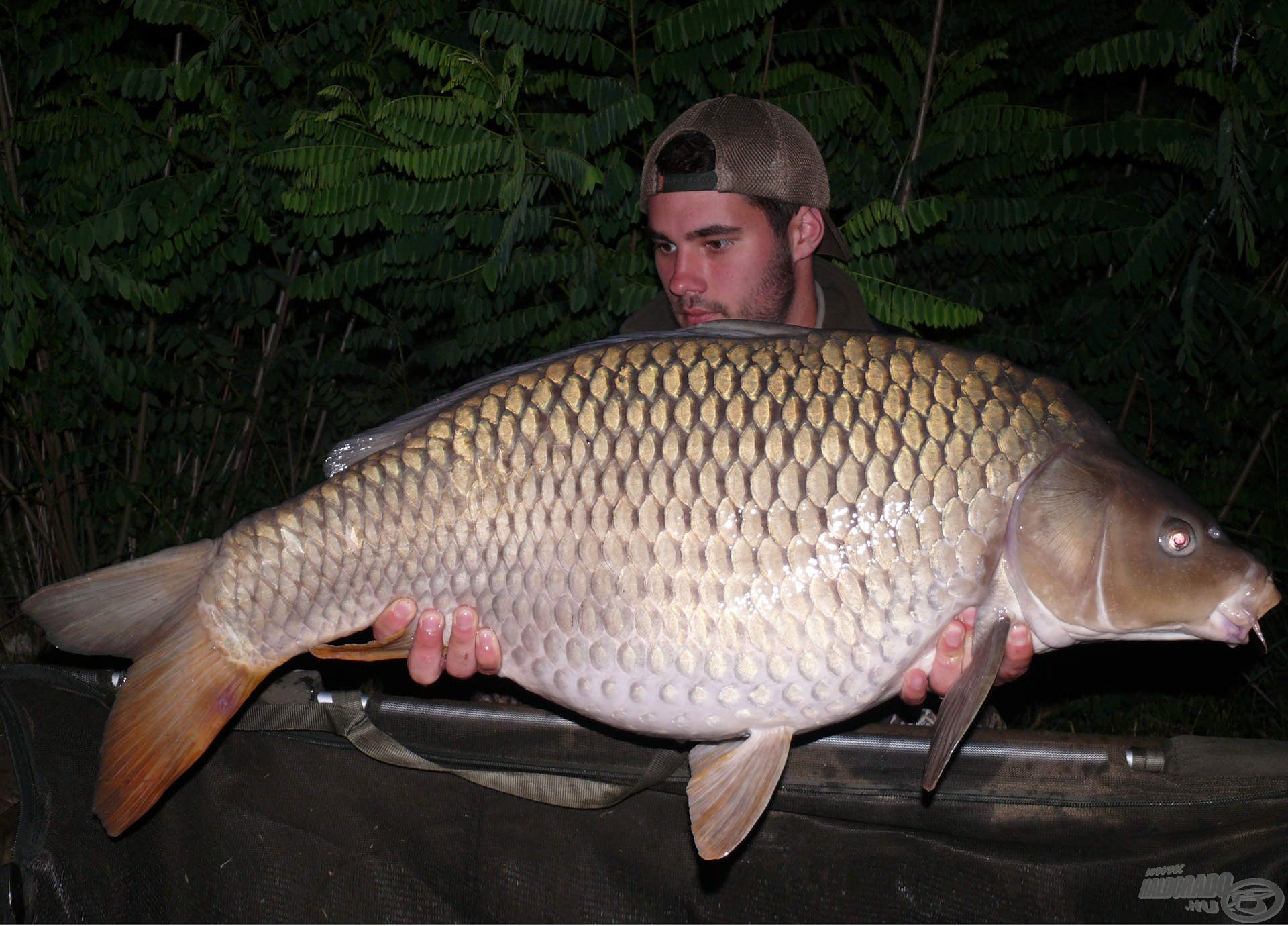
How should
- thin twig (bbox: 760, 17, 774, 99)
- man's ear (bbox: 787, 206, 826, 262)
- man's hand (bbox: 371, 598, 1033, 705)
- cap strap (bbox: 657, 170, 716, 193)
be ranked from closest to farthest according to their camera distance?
man's hand (bbox: 371, 598, 1033, 705)
cap strap (bbox: 657, 170, 716, 193)
man's ear (bbox: 787, 206, 826, 262)
thin twig (bbox: 760, 17, 774, 99)

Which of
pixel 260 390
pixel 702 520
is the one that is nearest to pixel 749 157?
pixel 702 520

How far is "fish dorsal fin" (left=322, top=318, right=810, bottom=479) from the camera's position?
4.70 feet

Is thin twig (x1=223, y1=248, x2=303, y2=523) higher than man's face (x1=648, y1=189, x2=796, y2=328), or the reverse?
man's face (x1=648, y1=189, x2=796, y2=328)

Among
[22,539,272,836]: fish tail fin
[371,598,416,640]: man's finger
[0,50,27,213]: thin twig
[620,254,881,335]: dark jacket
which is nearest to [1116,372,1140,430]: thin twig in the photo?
[620,254,881,335]: dark jacket

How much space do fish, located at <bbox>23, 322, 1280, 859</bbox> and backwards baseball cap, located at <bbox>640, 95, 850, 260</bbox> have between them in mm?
750

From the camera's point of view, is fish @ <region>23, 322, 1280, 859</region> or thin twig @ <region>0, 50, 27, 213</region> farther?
thin twig @ <region>0, 50, 27, 213</region>

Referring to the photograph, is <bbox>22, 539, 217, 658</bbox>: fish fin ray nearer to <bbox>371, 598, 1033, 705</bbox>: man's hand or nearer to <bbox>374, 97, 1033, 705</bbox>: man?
<bbox>371, 598, 1033, 705</bbox>: man's hand

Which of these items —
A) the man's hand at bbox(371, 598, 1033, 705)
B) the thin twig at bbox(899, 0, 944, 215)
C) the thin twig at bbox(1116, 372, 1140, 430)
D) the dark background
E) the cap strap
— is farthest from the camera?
the thin twig at bbox(1116, 372, 1140, 430)

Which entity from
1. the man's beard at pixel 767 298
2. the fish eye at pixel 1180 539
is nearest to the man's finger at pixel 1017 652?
the fish eye at pixel 1180 539

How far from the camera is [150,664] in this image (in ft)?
4.71

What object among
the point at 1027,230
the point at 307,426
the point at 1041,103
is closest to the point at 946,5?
the point at 1041,103

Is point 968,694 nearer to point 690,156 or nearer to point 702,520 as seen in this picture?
point 702,520

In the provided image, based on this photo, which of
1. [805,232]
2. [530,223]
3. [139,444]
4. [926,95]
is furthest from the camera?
[139,444]

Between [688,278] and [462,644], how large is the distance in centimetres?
99
